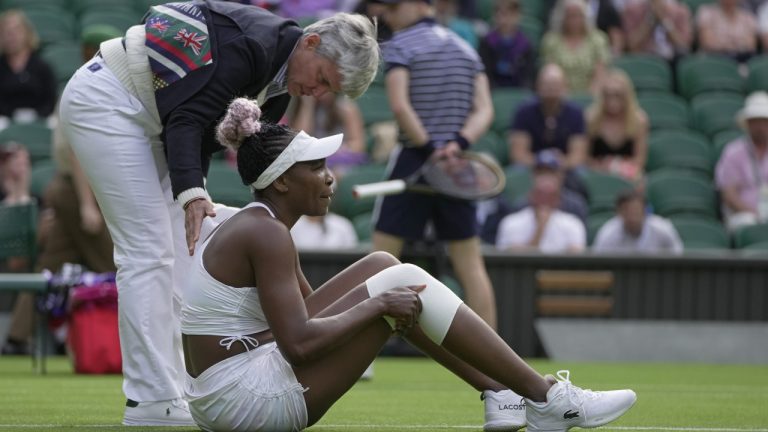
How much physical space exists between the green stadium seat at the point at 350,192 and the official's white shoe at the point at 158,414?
611 cm

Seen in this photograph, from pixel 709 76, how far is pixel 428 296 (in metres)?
9.97

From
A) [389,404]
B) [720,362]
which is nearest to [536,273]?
[720,362]

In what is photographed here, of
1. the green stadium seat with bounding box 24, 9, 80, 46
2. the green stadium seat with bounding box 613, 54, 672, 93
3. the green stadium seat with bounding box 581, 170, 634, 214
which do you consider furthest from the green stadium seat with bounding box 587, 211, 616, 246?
the green stadium seat with bounding box 24, 9, 80, 46

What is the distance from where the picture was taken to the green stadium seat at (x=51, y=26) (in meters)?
13.7

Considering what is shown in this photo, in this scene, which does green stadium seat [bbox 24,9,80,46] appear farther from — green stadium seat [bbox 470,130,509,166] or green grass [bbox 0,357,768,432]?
green grass [bbox 0,357,768,432]

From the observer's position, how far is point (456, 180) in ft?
25.8

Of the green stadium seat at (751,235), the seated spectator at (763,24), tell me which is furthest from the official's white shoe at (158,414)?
the seated spectator at (763,24)

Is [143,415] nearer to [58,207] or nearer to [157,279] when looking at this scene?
[157,279]

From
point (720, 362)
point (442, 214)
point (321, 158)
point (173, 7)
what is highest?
point (173, 7)

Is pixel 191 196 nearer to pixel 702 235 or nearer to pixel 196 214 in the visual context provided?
pixel 196 214

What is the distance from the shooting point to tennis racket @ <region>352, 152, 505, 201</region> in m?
7.78

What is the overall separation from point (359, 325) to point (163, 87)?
51.7 inches

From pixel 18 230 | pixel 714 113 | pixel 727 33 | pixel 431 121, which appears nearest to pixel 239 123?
pixel 431 121

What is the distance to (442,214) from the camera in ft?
26.0
